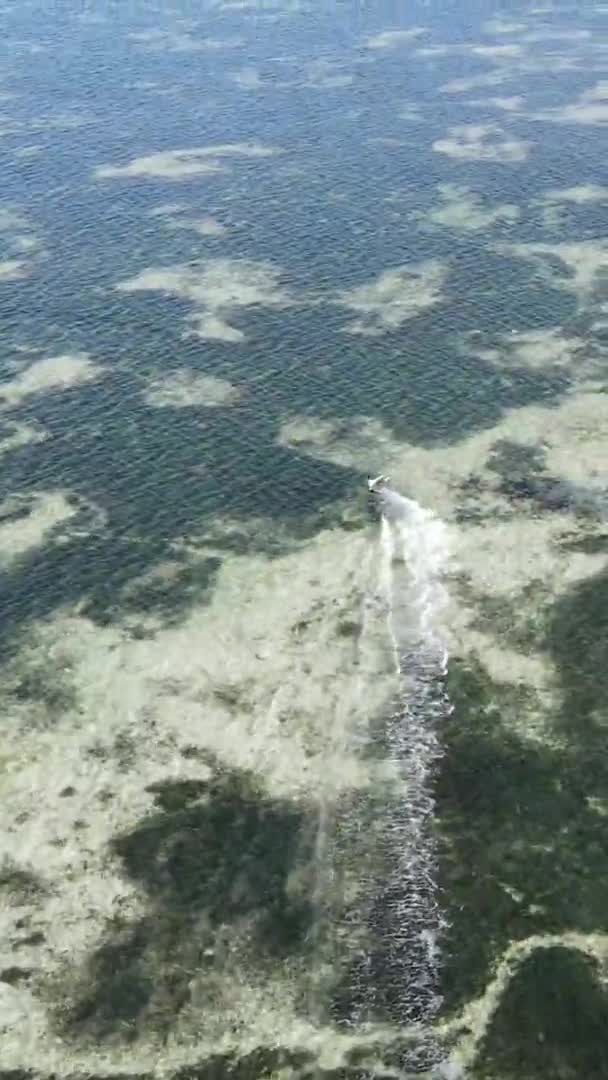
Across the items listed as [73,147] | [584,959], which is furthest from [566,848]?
[73,147]

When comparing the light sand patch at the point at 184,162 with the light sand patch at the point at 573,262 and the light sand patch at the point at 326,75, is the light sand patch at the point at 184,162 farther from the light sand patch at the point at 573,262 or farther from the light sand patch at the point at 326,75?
the light sand patch at the point at 573,262

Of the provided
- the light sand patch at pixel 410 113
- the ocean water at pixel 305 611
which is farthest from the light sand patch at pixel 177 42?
the ocean water at pixel 305 611

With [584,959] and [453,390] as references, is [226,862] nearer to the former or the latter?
[584,959]

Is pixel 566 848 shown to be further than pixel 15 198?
No

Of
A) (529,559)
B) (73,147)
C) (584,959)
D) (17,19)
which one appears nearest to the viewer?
(584,959)

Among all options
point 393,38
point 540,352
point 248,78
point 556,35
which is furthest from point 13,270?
point 556,35

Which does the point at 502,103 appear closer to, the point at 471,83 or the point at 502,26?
the point at 471,83
